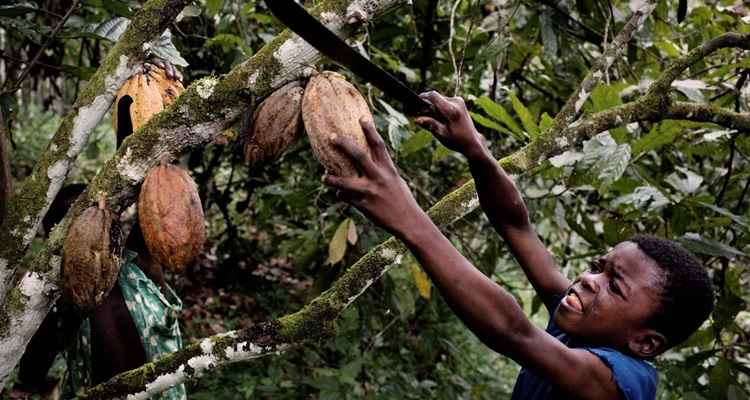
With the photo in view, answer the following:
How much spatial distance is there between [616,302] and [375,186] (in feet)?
2.11

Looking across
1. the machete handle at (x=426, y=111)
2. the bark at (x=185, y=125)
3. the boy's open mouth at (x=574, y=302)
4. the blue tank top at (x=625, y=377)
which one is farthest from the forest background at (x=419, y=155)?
the blue tank top at (x=625, y=377)

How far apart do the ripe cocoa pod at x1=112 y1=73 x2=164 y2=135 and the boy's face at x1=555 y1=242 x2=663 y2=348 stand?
0.77m

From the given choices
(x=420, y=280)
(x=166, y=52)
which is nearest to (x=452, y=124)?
(x=166, y=52)

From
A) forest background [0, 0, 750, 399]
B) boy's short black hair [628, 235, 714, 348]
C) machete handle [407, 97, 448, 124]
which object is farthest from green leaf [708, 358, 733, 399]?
machete handle [407, 97, 448, 124]

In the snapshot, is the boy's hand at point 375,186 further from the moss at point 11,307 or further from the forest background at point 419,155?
the moss at point 11,307

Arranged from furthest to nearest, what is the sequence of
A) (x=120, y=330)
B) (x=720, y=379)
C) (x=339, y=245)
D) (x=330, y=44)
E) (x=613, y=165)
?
(x=339, y=245) → (x=720, y=379) → (x=613, y=165) → (x=120, y=330) → (x=330, y=44)

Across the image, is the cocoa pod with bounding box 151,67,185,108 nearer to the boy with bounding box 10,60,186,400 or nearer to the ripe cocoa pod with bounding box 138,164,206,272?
the ripe cocoa pod with bounding box 138,164,206,272

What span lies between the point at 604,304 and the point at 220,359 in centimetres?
65

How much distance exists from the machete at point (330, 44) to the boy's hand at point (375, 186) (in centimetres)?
6

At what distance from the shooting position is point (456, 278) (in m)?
0.81

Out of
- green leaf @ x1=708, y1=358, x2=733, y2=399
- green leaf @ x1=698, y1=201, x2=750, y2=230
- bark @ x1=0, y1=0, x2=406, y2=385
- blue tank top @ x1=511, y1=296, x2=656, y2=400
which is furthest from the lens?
green leaf @ x1=708, y1=358, x2=733, y2=399

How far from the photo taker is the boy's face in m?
1.17

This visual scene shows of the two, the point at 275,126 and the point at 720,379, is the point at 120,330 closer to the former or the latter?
the point at 275,126

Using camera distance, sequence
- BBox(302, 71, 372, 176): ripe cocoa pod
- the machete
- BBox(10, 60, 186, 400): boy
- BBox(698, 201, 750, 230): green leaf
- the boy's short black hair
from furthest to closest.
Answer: BBox(698, 201, 750, 230): green leaf < BBox(10, 60, 186, 400): boy < the boy's short black hair < BBox(302, 71, 372, 176): ripe cocoa pod < the machete
